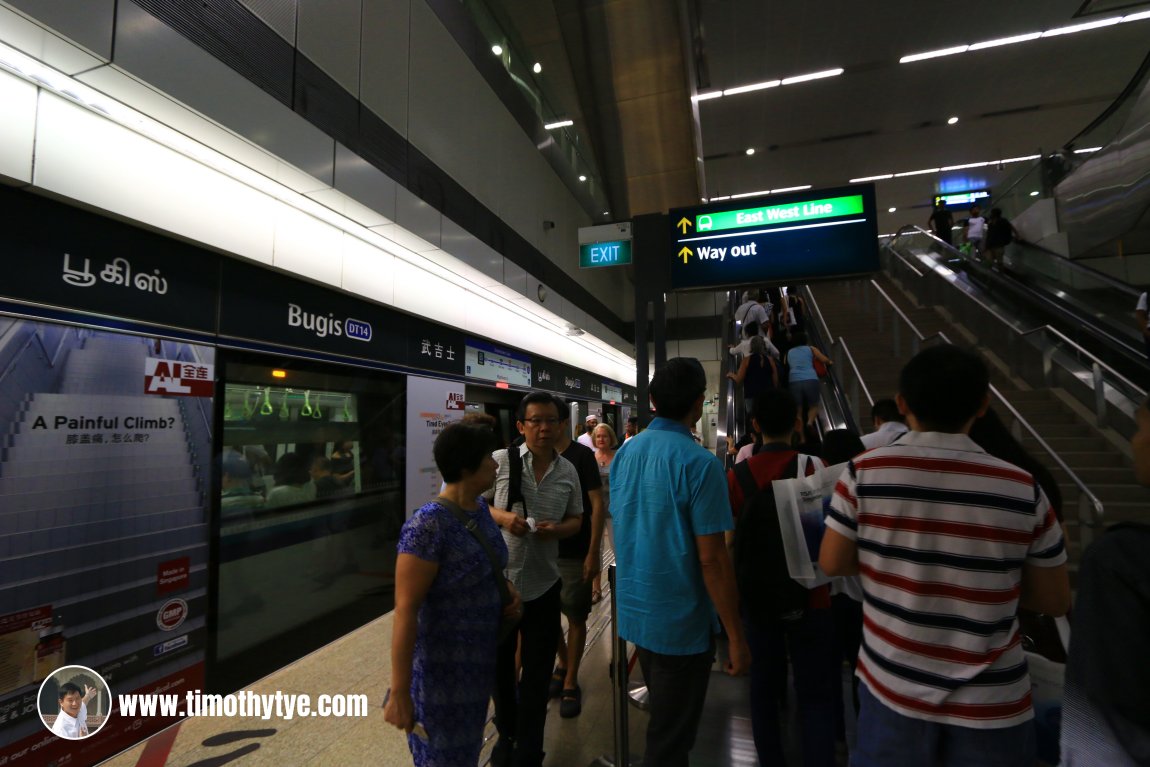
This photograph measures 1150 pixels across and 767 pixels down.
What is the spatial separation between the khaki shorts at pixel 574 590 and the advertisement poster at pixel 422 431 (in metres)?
2.38

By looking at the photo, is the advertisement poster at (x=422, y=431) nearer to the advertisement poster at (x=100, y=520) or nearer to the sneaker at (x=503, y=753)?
the advertisement poster at (x=100, y=520)

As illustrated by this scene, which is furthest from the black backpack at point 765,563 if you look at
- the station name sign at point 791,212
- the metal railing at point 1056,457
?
the metal railing at point 1056,457

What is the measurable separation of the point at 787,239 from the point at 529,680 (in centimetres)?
301

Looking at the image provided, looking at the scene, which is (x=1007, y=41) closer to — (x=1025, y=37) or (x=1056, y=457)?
(x=1025, y=37)

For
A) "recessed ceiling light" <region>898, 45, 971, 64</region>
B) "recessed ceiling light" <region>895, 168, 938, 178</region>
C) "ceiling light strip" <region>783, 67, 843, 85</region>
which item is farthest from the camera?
"recessed ceiling light" <region>895, 168, 938, 178</region>

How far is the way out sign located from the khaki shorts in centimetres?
255

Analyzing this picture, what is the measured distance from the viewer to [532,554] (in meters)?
2.54

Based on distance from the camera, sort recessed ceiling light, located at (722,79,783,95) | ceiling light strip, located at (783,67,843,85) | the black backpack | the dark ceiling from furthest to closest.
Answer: recessed ceiling light, located at (722,79,783,95) < ceiling light strip, located at (783,67,843,85) < the dark ceiling < the black backpack

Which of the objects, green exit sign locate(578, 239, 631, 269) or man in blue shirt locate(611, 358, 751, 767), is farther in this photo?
green exit sign locate(578, 239, 631, 269)

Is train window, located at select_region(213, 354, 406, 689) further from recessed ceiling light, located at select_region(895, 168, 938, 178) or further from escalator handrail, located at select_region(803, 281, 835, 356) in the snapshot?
recessed ceiling light, located at select_region(895, 168, 938, 178)

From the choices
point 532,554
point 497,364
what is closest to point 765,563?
point 532,554

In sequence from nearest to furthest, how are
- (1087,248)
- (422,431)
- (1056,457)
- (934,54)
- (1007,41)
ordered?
(1056,457) → (422,431) → (1087,248) → (1007,41) → (934,54)

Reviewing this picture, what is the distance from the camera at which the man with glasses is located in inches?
91.5

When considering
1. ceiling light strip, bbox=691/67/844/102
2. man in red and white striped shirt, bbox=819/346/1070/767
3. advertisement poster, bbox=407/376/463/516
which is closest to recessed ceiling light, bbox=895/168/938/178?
ceiling light strip, bbox=691/67/844/102
